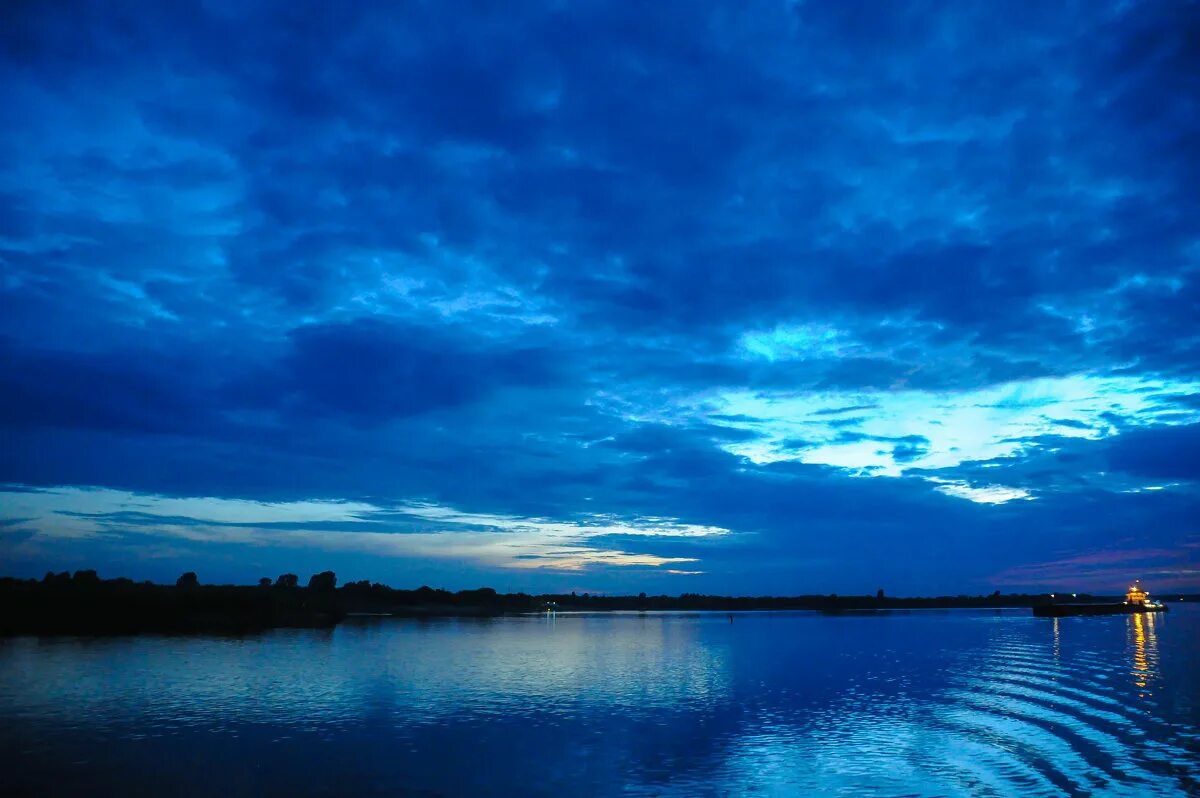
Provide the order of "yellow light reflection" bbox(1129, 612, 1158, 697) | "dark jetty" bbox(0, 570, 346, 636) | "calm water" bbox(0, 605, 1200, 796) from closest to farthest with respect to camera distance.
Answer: "calm water" bbox(0, 605, 1200, 796) < "yellow light reflection" bbox(1129, 612, 1158, 697) < "dark jetty" bbox(0, 570, 346, 636)

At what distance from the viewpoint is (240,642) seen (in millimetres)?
98750

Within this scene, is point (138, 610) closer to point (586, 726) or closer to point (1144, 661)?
point (586, 726)

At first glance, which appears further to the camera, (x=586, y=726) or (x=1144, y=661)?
(x=1144, y=661)

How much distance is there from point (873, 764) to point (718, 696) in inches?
891

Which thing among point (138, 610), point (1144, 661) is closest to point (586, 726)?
point (1144, 661)

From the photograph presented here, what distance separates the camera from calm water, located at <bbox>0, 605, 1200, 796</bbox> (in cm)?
2994

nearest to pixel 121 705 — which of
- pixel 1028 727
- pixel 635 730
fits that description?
pixel 635 730

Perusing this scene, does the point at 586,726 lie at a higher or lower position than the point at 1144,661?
higher

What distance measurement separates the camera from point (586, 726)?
138 feet

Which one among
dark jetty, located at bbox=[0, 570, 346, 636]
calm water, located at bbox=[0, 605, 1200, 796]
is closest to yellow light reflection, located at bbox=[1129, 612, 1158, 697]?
calm water, located at bbox=[0, 605, 1200, 796]

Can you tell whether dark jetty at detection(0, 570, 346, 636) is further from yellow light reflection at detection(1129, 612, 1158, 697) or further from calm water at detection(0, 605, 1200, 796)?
yellow light reflection at detection(1129, 612, 1158, 697)

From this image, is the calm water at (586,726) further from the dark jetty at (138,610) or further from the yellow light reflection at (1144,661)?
the dark jetty at (138,610)

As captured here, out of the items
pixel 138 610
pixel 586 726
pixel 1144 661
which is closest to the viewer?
pixel 586 726

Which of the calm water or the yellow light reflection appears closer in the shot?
the calm water
